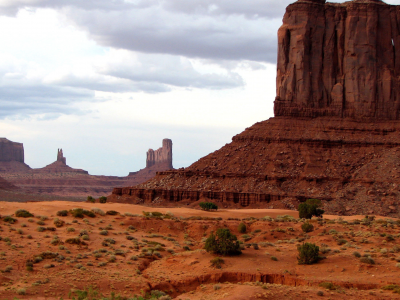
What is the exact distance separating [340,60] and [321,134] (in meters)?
13.2

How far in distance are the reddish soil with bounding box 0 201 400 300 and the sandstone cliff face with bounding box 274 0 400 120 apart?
49347 millimetres

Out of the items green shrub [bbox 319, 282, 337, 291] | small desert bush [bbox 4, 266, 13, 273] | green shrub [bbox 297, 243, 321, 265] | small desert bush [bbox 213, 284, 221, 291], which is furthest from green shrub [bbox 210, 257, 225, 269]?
small desert bush [bbox 4, 266, 13, 273]

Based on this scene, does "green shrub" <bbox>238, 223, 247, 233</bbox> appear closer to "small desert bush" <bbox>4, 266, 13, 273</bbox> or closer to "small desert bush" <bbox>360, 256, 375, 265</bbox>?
"small desert bush" <bbox>360, 256, 375, 265</bbox>

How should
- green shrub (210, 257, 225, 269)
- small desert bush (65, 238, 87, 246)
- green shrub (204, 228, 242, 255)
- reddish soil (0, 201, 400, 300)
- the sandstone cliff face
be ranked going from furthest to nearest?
1. the sandstone cliff face
2. small desert bush (65, 238, 87, 246)
3. green shrub (204, 228, 242, 255)
4. green shrub (210, 257, 225, 269)
5. reddish soil (0, 201, 400, 300)

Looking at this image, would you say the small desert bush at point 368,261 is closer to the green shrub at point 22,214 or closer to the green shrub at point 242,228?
the green shrub at point 242,228

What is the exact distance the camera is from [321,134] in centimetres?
8131

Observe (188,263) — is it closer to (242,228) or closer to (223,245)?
(223,245)

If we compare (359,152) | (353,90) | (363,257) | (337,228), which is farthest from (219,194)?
(363,257)

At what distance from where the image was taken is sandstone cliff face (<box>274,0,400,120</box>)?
8625cm

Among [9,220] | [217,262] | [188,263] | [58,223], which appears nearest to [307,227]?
[217,262]

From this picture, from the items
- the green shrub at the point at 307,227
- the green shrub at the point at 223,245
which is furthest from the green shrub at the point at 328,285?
the green shrub at the point at 307,227

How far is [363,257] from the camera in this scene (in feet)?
96.8

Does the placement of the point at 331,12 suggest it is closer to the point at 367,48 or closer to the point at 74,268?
the point at 367,48

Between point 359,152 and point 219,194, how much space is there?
775 inches
